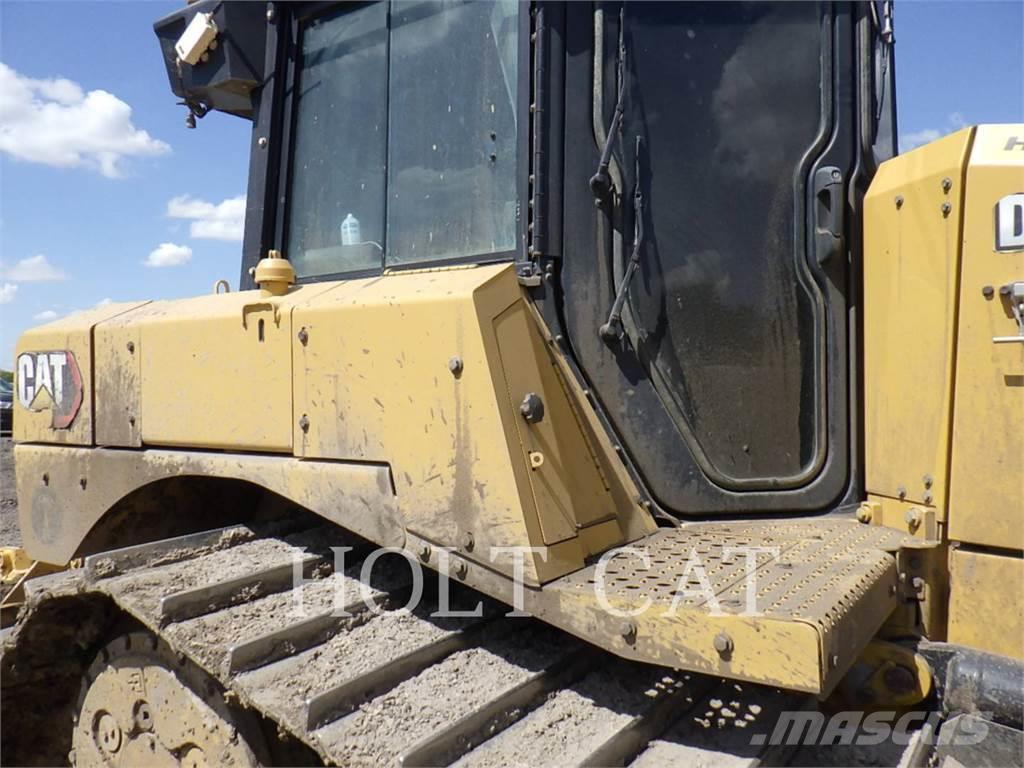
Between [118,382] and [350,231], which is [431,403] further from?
[118,382]

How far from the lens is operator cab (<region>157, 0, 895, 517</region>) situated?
2174 mm

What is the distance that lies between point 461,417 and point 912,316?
1.11 m

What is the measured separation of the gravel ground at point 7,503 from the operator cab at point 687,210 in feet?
17.1

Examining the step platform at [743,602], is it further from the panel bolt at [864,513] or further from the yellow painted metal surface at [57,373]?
the yellow painted metal surface at [57,373]

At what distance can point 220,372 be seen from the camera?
92.1 inches

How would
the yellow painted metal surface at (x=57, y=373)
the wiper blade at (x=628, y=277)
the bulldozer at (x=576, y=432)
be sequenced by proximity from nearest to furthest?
the bulldozer at (x=576, y=432) < the wiper blade at (x=628, y=277) < the yellow painted metal surface at (x=57, y=373)

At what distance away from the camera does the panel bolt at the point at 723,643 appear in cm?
157

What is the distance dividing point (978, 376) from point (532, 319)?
39.3 inches

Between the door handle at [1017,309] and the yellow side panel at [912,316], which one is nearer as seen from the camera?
the door handle at [1017,309]

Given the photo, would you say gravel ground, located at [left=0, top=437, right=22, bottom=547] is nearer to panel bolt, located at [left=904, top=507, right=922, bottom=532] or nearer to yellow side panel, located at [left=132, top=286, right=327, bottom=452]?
yellow side panel, located at [left=132, top=286, right=327, bottom=452]

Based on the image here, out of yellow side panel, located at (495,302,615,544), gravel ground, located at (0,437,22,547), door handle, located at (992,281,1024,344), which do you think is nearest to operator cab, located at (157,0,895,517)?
yellow side panel, located at (495,302,615,544)

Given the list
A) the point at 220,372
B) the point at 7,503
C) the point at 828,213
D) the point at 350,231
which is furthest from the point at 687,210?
the point at 7,503

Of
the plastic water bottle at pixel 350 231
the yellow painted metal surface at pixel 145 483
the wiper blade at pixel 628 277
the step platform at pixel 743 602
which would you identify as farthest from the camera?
the plastic water bottle at pixel 350 231

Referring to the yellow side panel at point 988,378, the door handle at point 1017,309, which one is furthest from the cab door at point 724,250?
the door handle at point 1017,309
